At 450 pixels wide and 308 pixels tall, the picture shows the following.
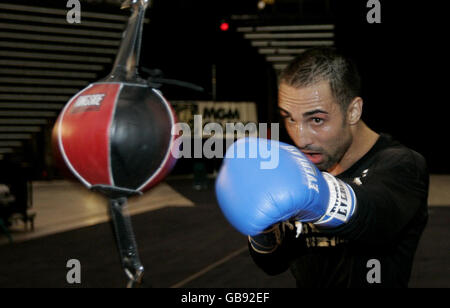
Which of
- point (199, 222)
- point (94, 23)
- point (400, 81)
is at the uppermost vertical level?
point (94, 23)

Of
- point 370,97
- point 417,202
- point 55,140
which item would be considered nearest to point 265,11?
point 370,97

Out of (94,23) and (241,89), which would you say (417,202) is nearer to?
(94,23)

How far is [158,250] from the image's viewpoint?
5430 millimetres

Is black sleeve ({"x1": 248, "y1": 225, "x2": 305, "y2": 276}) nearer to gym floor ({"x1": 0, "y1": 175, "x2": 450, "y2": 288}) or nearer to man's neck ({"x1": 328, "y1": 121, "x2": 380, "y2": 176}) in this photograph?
man's neck ({"x1": 328, "y1": 121, "x2": 380, "y2": 176})

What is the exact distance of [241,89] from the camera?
1343 centimetres

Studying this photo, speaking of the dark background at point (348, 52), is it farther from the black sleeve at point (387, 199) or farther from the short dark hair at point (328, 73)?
the black sleeve at point (387, 199)

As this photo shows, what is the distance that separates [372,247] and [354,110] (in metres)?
0.42

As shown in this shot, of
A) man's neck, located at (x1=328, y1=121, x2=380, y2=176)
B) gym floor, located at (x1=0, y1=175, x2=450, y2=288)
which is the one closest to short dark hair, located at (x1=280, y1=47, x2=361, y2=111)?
man's neck, located at (x1=328, y1=121, x2=380, y2=176)

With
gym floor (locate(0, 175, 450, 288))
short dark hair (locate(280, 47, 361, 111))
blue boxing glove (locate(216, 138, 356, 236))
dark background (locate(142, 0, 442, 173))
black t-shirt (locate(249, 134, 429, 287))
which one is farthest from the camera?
dark background (locate(142, 0, 442, 173))

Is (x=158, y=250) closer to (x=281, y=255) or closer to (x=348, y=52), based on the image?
(x=281, y=255)

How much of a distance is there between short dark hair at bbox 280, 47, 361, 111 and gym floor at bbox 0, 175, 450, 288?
166cm

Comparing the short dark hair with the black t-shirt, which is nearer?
the black t-shirt

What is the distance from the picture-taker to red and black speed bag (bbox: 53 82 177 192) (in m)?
1.96

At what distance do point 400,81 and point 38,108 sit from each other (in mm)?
9421
